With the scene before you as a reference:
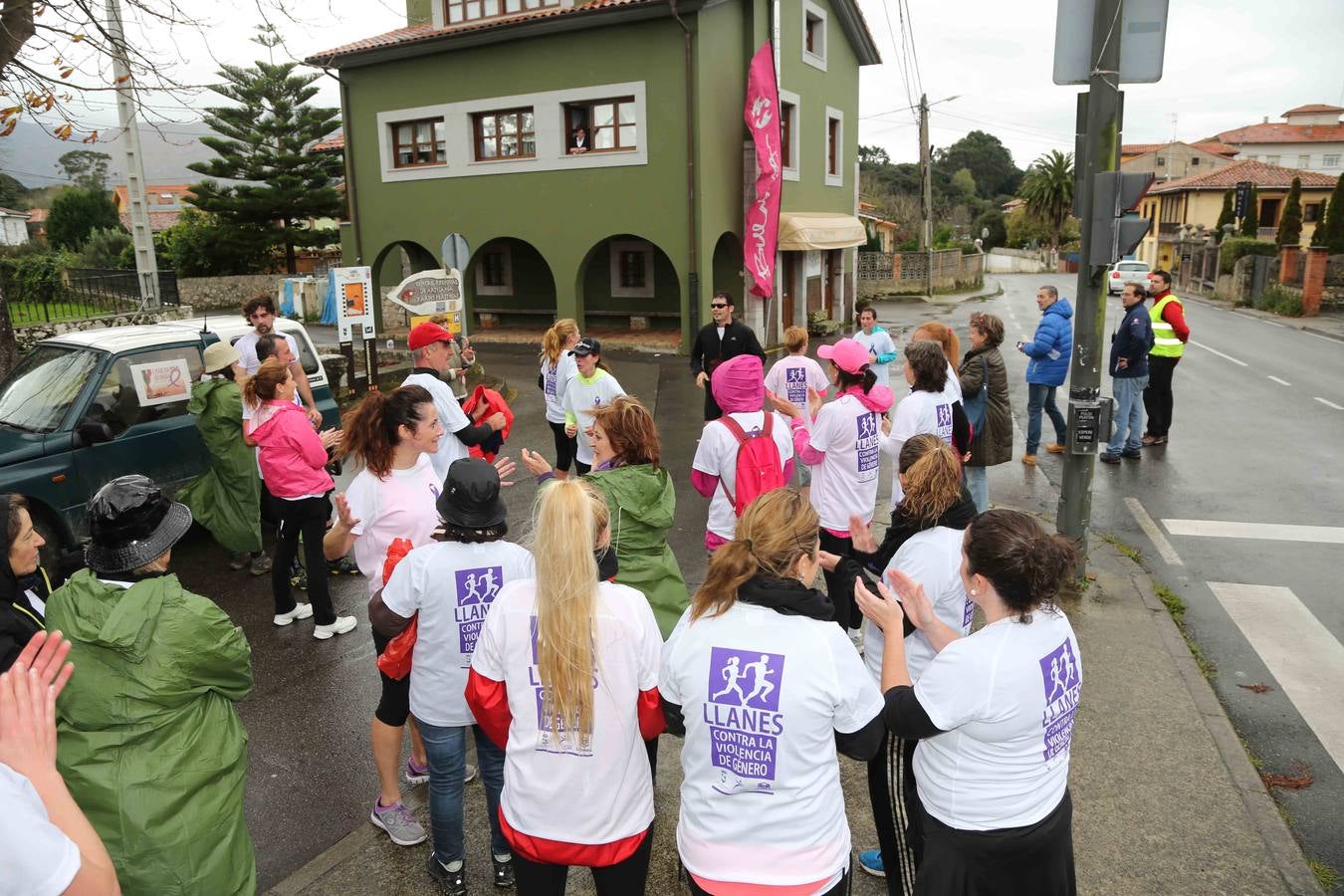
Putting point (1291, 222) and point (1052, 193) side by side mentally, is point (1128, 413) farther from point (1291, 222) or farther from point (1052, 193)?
point (1052, 193)

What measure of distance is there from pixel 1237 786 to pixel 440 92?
21.0m

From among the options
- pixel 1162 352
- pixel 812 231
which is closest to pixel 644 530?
pixel 1162 352

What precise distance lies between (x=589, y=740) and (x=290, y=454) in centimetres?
395

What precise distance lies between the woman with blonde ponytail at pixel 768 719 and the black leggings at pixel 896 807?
2.24 feet

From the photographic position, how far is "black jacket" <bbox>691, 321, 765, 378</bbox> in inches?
360

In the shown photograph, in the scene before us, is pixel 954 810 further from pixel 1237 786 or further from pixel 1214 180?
pixel 1214 180

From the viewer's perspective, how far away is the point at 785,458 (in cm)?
543

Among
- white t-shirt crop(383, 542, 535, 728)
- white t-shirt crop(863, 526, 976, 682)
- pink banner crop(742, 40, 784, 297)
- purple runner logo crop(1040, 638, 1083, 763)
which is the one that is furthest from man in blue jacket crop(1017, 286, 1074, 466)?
pink banner crop(742, 40, 784, 297)

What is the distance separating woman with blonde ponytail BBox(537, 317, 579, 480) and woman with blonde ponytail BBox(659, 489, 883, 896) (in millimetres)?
5564

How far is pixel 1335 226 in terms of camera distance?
31.7 m

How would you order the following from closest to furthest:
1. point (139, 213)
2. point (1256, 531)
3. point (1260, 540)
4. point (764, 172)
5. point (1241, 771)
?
point (1241, 771), point (1260, 540), point (1256, 531), point (139, 213), point (764, 172)

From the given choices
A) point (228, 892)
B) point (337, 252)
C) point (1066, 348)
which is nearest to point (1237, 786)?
point (228, 892)

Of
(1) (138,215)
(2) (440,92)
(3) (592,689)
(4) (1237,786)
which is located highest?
(2) (440,92)

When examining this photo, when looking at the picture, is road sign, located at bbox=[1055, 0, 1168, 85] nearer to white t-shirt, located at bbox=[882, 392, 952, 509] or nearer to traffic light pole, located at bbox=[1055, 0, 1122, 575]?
traffic light pole, located at bbox=[1055, 0, 1122, 575]
